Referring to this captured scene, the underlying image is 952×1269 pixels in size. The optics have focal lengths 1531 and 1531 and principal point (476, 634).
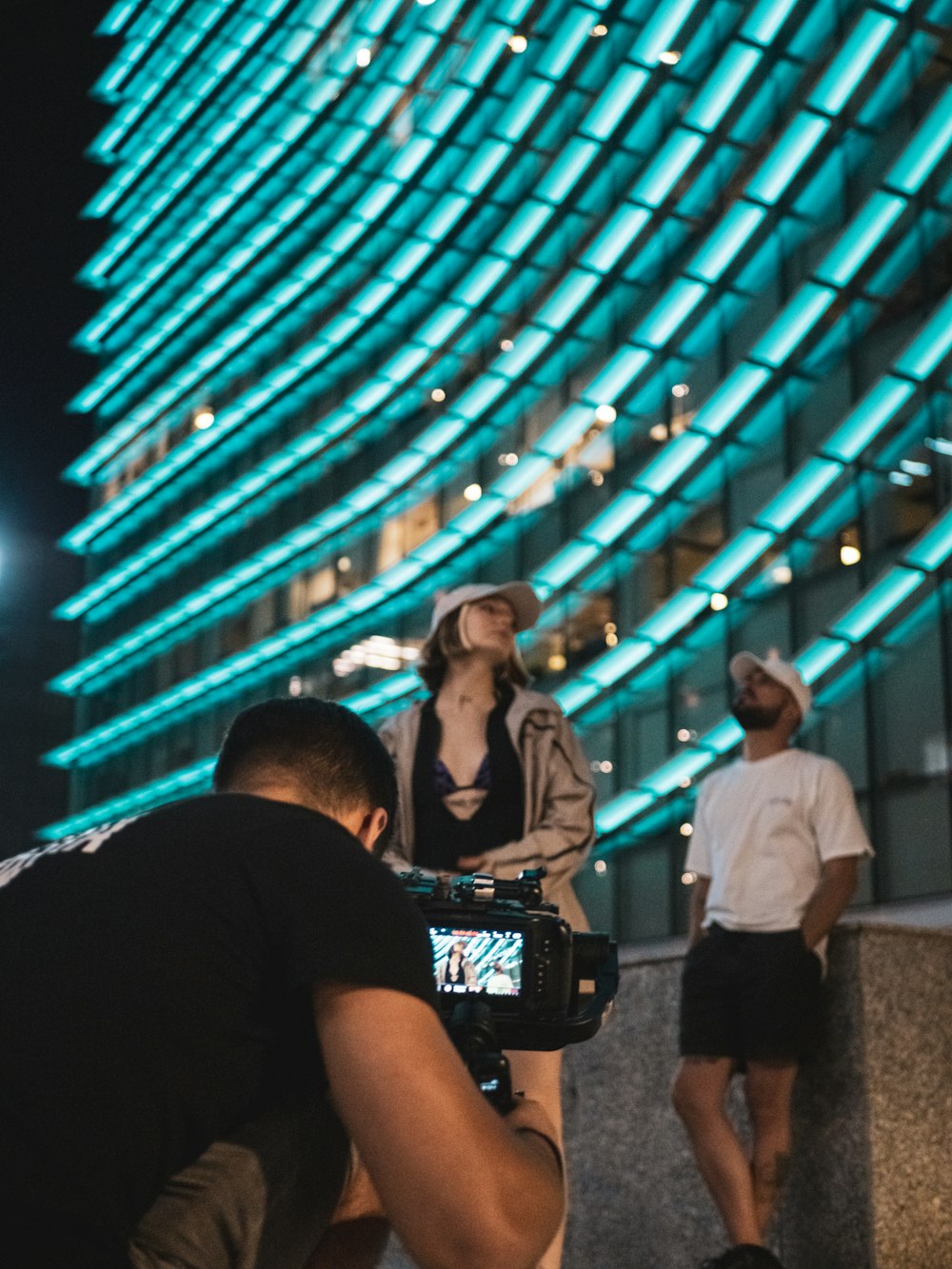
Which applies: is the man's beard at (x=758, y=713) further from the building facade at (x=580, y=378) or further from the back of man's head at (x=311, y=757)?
the building facade at (x=580, y=378)

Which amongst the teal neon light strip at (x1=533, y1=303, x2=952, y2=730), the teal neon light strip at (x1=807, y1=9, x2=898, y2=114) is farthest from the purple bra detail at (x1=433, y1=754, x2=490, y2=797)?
the teal neon light strip at (x1=807, y1=9, x2=898, y2=114)

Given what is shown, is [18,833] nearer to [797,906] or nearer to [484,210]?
[484,210]

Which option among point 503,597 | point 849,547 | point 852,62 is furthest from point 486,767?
point 852,62

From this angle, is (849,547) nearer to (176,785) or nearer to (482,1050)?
(176,785)

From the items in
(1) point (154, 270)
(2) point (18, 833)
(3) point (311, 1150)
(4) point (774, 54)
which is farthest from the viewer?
(2) point (18, 833)

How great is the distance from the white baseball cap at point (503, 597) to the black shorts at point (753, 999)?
138cm

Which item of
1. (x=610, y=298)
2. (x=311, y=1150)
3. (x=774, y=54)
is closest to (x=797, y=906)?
(x=311, y=1150)

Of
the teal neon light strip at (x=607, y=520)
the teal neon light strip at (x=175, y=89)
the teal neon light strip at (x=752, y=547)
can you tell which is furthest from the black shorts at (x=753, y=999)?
the teal neon light strip at (x=175, y=89)

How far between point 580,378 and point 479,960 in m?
26.2

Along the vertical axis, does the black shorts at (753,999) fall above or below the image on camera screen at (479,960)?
below

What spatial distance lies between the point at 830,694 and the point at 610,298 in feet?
30.8

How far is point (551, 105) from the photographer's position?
92.2ft

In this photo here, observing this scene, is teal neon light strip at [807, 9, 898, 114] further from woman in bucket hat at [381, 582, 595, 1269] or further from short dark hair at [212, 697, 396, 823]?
short dark hair at [212, 697, 396, 823]

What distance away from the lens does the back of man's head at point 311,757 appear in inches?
87.0
